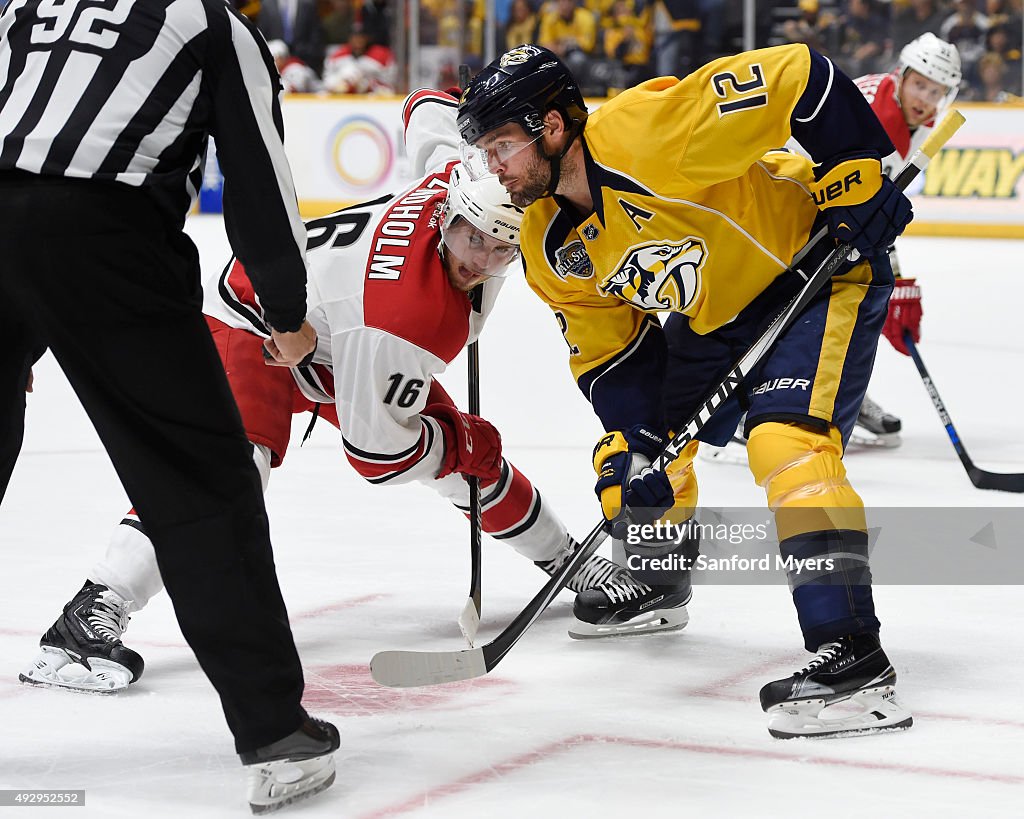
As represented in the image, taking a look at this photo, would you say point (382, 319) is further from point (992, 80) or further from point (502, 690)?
point (992, 80)

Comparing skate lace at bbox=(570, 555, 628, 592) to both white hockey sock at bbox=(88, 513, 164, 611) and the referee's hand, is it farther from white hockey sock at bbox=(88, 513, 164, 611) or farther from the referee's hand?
the referee's hand

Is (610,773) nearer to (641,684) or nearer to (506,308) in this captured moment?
(641,684)

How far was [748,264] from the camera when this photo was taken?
8.24ft

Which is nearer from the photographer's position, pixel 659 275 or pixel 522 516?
pixel 659 275

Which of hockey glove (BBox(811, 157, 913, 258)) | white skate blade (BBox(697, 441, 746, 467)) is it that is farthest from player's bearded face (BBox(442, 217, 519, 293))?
white skate blade (BBox(697, 441, 746, 467))

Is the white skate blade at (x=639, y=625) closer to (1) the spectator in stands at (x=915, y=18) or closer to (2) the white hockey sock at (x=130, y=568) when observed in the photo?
(2) the white hockey sock at (x=130, y=568)

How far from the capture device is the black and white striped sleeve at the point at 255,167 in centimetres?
184

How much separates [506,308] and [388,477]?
4.68 meters

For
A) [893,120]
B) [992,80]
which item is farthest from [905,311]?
[992,80]

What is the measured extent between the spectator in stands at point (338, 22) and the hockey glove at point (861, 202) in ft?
30.8

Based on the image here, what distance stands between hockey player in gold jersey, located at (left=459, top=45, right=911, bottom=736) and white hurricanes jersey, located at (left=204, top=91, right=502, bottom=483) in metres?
0.19

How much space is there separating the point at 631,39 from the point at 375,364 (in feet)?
28.1

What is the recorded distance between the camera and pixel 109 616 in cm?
253

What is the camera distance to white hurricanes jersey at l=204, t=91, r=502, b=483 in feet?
8.34
